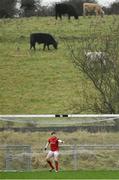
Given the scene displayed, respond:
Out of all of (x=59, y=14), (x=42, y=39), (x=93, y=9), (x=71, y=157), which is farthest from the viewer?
(x=93, y=9)

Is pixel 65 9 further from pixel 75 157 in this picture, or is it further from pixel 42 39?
pixel 75 157

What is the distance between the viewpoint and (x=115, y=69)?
44406mm

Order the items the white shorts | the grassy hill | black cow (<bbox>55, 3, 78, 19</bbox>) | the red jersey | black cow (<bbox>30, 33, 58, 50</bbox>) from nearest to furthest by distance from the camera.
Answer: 1. the red jersey
2. the white shorts
3. the grassy hill
4. black cow (<bbox>30, 33, 58, 50</bbox>)
5. black cow (<bbox>55, 3, 78, 19</bbox>)

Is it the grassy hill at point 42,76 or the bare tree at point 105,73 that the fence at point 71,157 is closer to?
the bare tree at point 105,73

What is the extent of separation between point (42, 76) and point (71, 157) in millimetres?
20220

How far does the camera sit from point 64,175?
103ft

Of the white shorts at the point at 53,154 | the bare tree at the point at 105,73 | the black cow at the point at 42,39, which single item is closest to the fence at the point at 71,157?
the white shorts at the point at 53,154

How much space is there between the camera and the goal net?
35.3 m

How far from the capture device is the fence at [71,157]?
3512 centimetres

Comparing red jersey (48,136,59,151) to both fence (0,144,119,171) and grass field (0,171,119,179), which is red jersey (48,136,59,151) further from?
fence (0,144,119,171)

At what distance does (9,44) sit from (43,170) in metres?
29.8

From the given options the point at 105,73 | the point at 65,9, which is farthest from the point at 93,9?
the point at 105,73

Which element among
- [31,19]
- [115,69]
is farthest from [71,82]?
[31,19]

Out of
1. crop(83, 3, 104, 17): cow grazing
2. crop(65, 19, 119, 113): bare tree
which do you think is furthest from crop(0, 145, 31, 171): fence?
crop(83, 3, 104, 17): cow grazing
